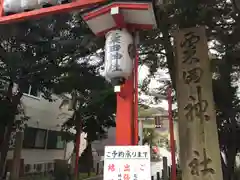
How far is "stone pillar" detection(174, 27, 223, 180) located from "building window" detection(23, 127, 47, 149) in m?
11.5

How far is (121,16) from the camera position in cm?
434

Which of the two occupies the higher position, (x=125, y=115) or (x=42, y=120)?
(x=42, y=120)

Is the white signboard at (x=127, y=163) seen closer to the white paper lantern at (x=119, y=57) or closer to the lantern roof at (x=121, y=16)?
the white paper lantern at (x=119, y=57)

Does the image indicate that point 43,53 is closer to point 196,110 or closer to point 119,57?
point 196,110

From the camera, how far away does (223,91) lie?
9.27m

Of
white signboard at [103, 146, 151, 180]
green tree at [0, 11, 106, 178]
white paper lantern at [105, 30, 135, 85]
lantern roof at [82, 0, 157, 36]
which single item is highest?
green tree at [0, 11, 106, 178]

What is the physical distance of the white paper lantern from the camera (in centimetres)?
408

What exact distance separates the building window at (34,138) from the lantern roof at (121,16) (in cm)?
1220

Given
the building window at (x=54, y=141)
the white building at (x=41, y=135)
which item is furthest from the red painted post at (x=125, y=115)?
the building window at (x=54, y=141)

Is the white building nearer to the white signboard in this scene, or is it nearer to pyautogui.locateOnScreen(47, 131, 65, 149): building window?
pyautogui.locateOnScreen(47, 131, 65, 149): building window

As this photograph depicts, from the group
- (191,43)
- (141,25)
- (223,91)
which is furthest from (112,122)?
(141,25)

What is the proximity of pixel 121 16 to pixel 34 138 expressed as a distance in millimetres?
13515

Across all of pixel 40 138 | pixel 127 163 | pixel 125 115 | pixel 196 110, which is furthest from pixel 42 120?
pixel 127 163

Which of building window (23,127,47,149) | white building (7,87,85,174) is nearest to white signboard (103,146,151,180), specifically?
white building (7,87,85,174)
